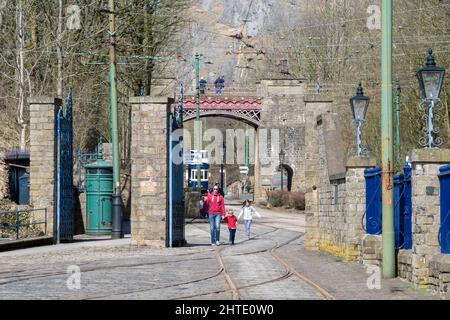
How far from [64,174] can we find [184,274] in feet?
37.3

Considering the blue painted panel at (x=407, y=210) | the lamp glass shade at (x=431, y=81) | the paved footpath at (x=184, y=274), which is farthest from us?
the blue painted panel at (x=407, y=210)

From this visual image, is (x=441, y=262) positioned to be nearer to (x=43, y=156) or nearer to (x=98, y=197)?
(x=43, y=156)

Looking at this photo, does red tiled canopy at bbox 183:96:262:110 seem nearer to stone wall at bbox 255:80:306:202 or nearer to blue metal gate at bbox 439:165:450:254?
stone wall at bbox 255:80:306:202

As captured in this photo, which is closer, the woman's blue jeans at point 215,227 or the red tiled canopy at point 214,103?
the woman's blue jeans at point 215,227

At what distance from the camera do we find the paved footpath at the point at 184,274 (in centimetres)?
1571

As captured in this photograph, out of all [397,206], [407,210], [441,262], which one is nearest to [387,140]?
[407,210]

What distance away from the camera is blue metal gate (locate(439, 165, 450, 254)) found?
50.9 feet

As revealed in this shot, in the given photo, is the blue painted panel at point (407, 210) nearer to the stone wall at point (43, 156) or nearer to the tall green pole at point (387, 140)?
the tall green pole at point (387, 140)

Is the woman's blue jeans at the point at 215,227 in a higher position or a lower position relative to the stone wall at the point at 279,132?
lower

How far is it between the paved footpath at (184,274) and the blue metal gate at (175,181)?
2.29 feet

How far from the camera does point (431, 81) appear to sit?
59.2 feet

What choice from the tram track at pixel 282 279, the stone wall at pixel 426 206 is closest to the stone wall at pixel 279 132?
the tram track at pixel 282 279

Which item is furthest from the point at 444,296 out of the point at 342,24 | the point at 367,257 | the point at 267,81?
the point at 267,81
